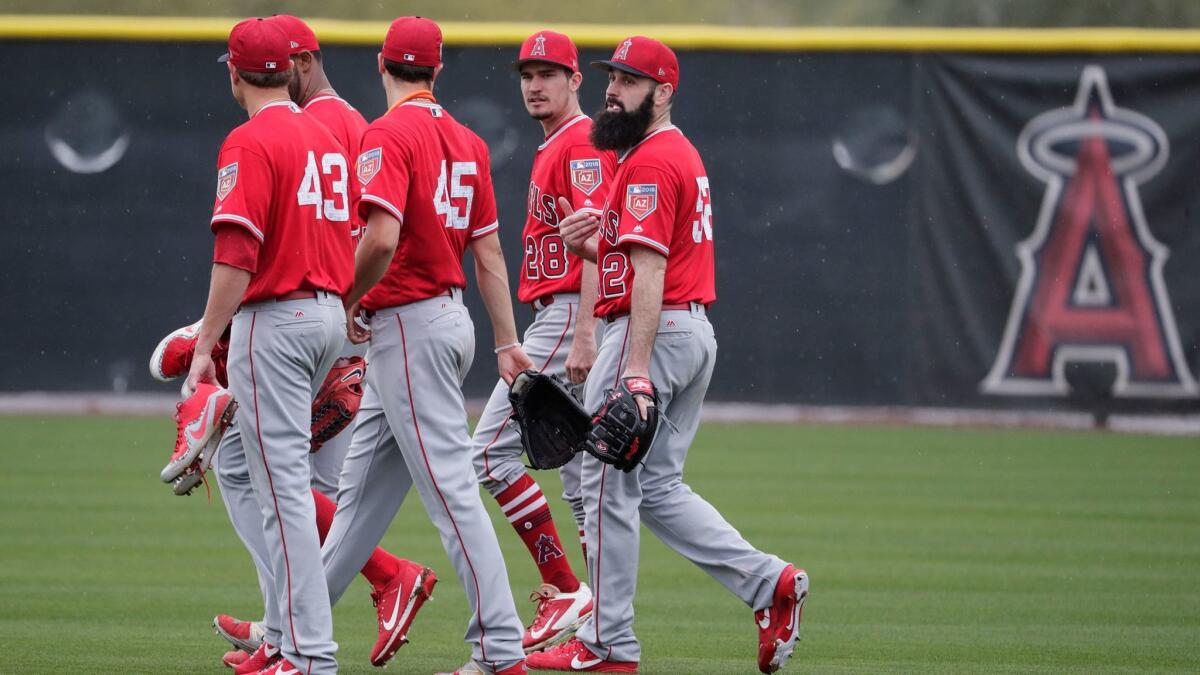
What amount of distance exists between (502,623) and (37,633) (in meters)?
2.07

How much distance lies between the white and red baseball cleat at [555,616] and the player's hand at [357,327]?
55.5 inches

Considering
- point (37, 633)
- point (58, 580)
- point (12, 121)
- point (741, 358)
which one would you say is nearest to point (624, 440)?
point (37, 633)

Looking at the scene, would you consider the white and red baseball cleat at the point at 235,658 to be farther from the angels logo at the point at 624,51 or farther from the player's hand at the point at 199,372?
the angels logo at the point at 624,51

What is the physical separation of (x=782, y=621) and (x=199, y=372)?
6.98ft

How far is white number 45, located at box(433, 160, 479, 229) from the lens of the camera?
5426 millimetres

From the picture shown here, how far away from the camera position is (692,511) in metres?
5.81

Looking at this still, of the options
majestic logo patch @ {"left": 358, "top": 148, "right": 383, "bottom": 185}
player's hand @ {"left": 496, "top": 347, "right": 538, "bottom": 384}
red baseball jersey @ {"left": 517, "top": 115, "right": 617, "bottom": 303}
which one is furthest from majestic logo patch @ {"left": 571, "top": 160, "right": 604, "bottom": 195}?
majestic logo patch @ {"left": 358, "top": 148, "right": 383, "bottom": 185}

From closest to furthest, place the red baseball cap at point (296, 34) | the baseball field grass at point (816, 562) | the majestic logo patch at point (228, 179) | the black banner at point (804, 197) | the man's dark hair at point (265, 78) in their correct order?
the majestic logo patch at point (228, 179), the man's dark hair at point (265, 78), the red baseball cap at point (296, 34), the baseball field grass at point (816, 562), the black banner at point (804, 197)

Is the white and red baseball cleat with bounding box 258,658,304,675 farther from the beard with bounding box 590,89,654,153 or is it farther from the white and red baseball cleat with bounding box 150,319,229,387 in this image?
the beard with bounding box 590,89,654,153

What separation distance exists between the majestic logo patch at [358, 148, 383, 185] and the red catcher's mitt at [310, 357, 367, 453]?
92cm

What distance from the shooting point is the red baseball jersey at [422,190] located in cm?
521

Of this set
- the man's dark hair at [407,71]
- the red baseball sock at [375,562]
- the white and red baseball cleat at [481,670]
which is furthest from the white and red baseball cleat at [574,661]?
the man's dark hair at [407,71]

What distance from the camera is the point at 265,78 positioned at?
201 inches

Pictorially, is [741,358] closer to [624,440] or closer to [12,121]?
[12,121]
